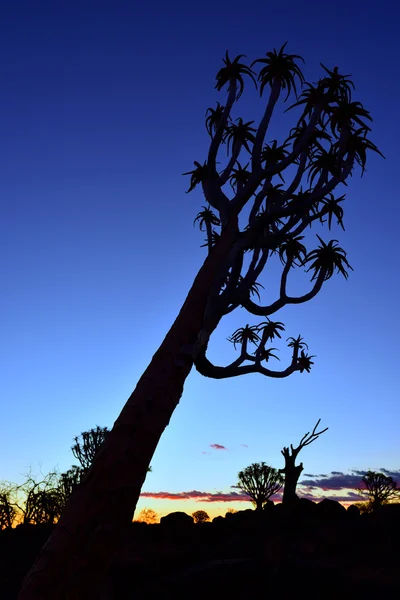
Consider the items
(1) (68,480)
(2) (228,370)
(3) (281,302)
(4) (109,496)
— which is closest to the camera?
(4) (109,496)

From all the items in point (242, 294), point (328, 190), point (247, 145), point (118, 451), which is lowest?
point (118, 451)

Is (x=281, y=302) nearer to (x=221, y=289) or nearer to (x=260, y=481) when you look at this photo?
(x=221, y=289)

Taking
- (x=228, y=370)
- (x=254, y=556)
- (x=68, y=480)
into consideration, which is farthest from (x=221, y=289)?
(x=68, y=480)

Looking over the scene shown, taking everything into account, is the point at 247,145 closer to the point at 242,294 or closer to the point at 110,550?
the point at 242,294

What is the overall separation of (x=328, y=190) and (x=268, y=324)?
3.69 metres

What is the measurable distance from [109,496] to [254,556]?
9008mm

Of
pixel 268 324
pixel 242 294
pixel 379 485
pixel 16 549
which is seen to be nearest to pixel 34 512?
pixel 16 549

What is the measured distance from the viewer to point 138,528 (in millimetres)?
21453

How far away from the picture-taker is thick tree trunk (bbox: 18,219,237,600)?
646cm

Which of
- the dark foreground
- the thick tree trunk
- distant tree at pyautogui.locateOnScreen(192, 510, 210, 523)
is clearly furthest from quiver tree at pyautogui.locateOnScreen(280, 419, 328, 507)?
distant tree at pyautogui.locateOnScreen(192, 510, 210, 523)

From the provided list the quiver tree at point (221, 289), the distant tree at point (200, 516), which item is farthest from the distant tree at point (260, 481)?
the quiver tree at point (221, 289)

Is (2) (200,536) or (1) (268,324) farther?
(2) (200,536)

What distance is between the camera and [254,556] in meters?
14.4

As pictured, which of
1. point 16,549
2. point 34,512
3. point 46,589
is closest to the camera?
point 46,589
